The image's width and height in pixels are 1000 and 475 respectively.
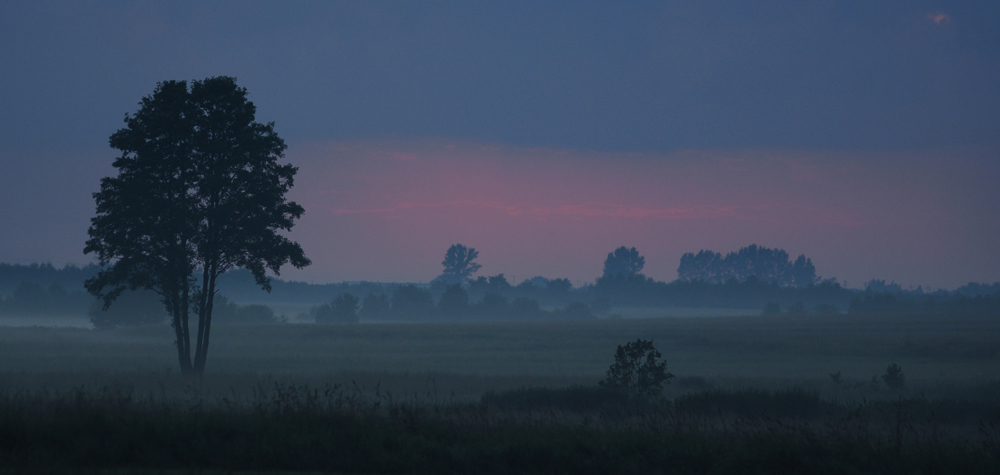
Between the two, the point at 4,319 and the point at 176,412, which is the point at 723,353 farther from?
the point at 4,319

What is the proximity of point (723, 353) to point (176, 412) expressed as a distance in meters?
46.4

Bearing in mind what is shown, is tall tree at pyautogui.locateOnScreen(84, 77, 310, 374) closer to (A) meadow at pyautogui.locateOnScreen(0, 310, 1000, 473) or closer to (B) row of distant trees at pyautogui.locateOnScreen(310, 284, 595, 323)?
(A) meadow at pyautogui.locateOnScreen(0, 310, 1000, 473)

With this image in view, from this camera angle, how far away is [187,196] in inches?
1074

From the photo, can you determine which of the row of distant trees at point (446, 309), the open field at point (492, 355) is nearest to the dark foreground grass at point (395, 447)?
the open field at point (492, 355)

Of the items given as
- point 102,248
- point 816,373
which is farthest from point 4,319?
point 816,373

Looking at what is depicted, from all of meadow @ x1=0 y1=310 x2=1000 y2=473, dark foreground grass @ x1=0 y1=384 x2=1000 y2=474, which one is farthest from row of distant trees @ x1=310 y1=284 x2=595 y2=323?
dark foreground grass @ x1=0 y1=384 x2=1000 y2=474

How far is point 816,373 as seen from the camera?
36875mm

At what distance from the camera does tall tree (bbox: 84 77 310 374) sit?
2652 centimetres

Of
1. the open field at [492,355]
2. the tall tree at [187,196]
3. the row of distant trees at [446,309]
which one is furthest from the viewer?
the row of distant trees at [446,309]

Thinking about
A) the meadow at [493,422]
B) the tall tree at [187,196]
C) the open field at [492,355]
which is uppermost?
the tall tree at [187,196]

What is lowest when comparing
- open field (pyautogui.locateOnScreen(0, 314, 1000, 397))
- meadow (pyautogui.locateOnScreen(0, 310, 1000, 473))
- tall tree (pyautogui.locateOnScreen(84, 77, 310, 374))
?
open field (pyautogui.locateOnScreen(0, 314, 1000, 397))

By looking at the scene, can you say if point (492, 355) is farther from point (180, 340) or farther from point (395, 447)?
point (395, 447)

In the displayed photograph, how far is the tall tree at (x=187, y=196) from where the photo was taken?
2652 cm

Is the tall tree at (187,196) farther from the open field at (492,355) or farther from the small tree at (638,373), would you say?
the small tree at (638,373)
